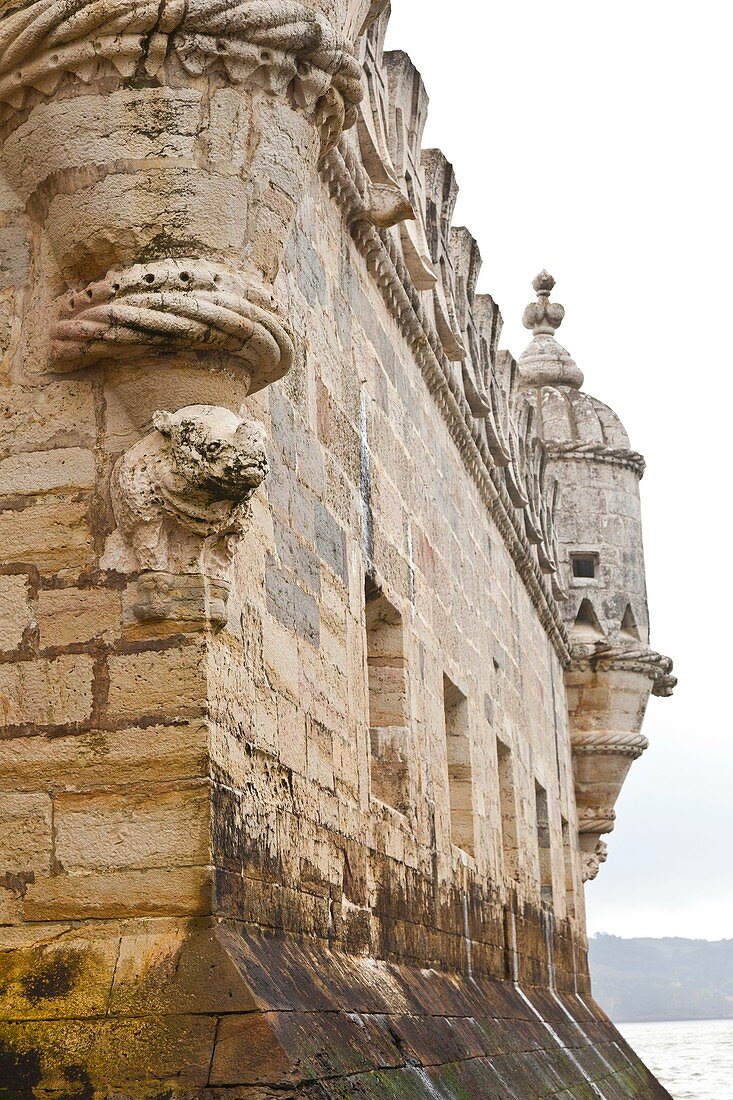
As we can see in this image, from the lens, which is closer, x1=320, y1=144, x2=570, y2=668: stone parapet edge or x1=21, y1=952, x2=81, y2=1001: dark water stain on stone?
x1=21, y1=952, x2=81, y2=1001: dark water stain on stone

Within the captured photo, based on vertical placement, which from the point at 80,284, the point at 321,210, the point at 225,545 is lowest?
the point at 225,545

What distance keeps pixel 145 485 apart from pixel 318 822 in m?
1.42

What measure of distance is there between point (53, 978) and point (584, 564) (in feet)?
46.8

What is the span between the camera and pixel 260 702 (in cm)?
491

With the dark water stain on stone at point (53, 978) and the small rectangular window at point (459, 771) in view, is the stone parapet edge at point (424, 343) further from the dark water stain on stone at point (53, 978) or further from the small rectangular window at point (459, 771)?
the dark water stain on stone at point (53, 978)

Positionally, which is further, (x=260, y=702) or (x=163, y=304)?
(x=260, y=702)

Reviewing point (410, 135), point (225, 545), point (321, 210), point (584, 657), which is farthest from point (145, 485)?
point (584, 657)

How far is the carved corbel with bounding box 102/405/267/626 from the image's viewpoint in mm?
4516

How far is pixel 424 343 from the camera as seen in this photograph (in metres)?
8.45

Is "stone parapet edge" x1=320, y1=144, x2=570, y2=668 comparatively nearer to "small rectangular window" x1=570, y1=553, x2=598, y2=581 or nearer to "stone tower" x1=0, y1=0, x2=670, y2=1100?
"stone tower" x1=0, y1=0, x2=670, y2=1100

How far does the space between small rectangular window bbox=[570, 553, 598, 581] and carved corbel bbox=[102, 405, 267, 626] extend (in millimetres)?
13600

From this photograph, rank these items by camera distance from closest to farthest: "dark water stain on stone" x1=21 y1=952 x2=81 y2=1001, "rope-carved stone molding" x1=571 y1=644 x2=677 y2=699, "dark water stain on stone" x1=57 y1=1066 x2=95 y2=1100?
"dark water stain on stone" x1=57 y1=1066 x2=95 y2=1100 < "dark water stain on stone" x1=21 y1=952 x2=81 y2=1001 < "rope-carved stone molding" x1=571 y1=644 x2=677 y2=699

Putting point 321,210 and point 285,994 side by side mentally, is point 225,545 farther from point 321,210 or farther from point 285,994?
point 321,210

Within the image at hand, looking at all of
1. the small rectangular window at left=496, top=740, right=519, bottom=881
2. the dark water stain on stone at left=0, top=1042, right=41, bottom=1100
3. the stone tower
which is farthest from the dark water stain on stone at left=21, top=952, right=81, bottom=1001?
the small rectangular window at left=496, top=740, right=519, bottom=881
